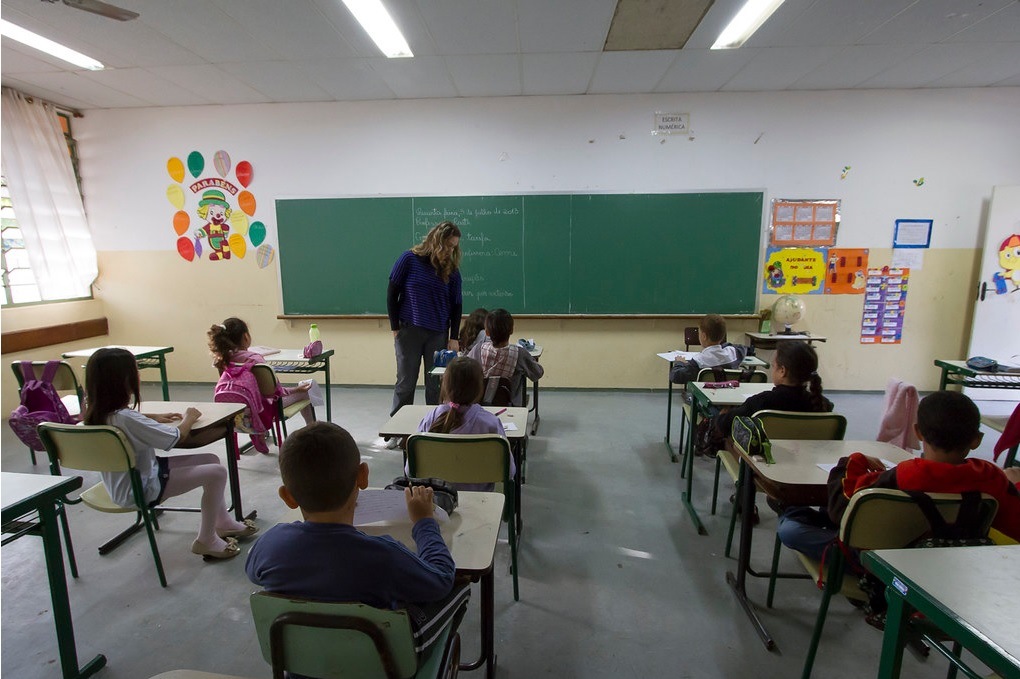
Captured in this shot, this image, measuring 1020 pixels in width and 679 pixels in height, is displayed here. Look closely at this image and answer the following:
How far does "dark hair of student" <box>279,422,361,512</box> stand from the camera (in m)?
0.99

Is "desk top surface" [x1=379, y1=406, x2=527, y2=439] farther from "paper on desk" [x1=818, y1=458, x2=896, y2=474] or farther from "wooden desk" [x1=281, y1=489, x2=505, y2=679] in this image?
"paper on desk" [x1=818, y1=458, x2=896, y2=474]

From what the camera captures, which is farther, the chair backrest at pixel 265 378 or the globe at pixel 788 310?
the globe at pixel 788 310

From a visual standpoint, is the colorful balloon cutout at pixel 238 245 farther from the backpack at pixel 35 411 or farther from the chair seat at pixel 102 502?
the chair seat at pixel 102 502

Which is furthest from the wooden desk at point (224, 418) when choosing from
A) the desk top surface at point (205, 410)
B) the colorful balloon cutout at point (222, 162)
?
the colorful balloon cutout at point (222, 162)

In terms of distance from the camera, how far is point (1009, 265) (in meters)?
4.56

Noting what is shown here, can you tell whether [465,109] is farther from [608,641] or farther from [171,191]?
[608,641]

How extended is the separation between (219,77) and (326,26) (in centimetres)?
157

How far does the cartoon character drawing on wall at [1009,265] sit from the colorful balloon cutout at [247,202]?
7.55 m

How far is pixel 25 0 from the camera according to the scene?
9.62 ft

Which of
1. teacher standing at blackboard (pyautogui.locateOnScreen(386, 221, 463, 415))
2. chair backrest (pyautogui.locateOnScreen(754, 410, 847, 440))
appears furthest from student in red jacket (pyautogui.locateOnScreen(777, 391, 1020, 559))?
teacher standing at blackboard (pyautogui.locateOnScreen(386, 221, 463, 415))

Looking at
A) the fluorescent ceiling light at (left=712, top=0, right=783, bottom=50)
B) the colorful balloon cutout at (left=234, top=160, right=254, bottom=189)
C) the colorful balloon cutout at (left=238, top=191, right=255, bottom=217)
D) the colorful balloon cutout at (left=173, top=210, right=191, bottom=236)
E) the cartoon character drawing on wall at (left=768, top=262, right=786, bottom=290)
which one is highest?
the fluorescent ceiling light at (left=712, top=0, right=783, bottom=50)

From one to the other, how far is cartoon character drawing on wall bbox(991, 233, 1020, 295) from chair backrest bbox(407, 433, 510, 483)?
5659 mm

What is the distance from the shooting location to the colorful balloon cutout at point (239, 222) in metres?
5.07

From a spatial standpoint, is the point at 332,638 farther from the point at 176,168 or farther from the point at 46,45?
the point at 176,168
